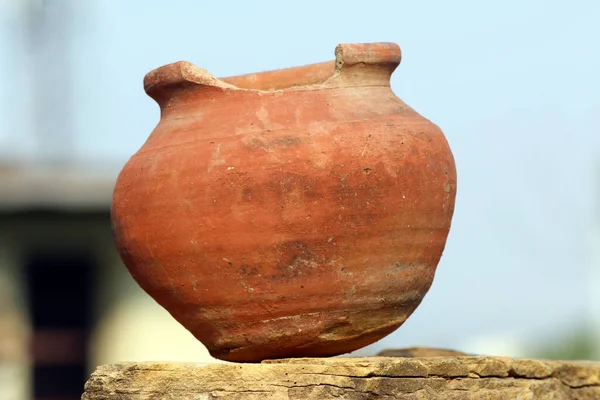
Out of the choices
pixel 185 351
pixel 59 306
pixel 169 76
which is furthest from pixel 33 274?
pixel 169 76

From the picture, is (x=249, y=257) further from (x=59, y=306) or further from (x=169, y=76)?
(x=59, y=306)

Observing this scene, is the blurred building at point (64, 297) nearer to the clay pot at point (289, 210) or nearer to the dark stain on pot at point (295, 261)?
the clay pot at point (289, 210)

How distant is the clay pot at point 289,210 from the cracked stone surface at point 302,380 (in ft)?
0.61

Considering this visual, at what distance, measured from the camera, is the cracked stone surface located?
4.56 m

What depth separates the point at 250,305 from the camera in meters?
4.69

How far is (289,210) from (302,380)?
628mm

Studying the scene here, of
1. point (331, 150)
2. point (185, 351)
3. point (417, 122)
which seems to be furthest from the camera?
point (185, 351)

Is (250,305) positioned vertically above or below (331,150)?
below

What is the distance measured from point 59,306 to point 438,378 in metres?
7.62

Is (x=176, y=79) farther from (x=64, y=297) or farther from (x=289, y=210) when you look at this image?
(x=64, y=297)

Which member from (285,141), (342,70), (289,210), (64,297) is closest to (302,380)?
(289,210)

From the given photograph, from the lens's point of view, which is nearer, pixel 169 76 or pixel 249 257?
pixel 249 257

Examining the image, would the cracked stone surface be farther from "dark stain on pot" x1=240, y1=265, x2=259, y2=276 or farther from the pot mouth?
the pot mouth

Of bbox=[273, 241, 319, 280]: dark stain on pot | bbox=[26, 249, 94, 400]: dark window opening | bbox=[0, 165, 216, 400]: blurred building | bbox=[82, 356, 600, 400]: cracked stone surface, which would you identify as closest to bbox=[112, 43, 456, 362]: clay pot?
bbox=[273, 241, 319, 280]: dark stain on pot
